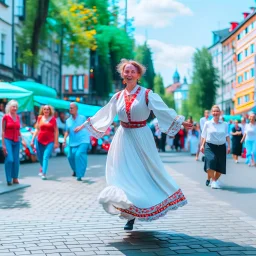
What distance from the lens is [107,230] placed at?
7.19 meters

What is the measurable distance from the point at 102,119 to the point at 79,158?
6.88 m

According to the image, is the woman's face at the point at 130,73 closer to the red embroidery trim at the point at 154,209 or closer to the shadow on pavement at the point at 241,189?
the red embroidery trim at the point at 154,209

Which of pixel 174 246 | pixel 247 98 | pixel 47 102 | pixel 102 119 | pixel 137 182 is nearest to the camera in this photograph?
pixel 174 246

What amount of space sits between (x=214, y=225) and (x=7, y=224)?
2501 millimetres

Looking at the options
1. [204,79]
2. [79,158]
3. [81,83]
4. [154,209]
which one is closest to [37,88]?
[79,158]

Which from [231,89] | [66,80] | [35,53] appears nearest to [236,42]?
[231,89]

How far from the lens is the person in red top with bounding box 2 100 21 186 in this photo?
12625 millimetres

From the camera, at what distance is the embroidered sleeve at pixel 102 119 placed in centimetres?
732

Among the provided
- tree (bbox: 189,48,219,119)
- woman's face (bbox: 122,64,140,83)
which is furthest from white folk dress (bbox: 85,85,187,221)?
tree (bbox: 189,48,219,119)

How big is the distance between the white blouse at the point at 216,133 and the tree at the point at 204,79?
74.0 metres

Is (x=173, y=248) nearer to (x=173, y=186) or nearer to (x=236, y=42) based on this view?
(x=173, y=186)

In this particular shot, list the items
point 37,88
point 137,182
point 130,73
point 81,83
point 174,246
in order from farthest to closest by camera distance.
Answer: point 81,83, point 37,88, point 130,73, point 137,182, point 174,246

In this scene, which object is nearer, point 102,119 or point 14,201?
point 102,119

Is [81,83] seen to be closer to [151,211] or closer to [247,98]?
[247,98]
